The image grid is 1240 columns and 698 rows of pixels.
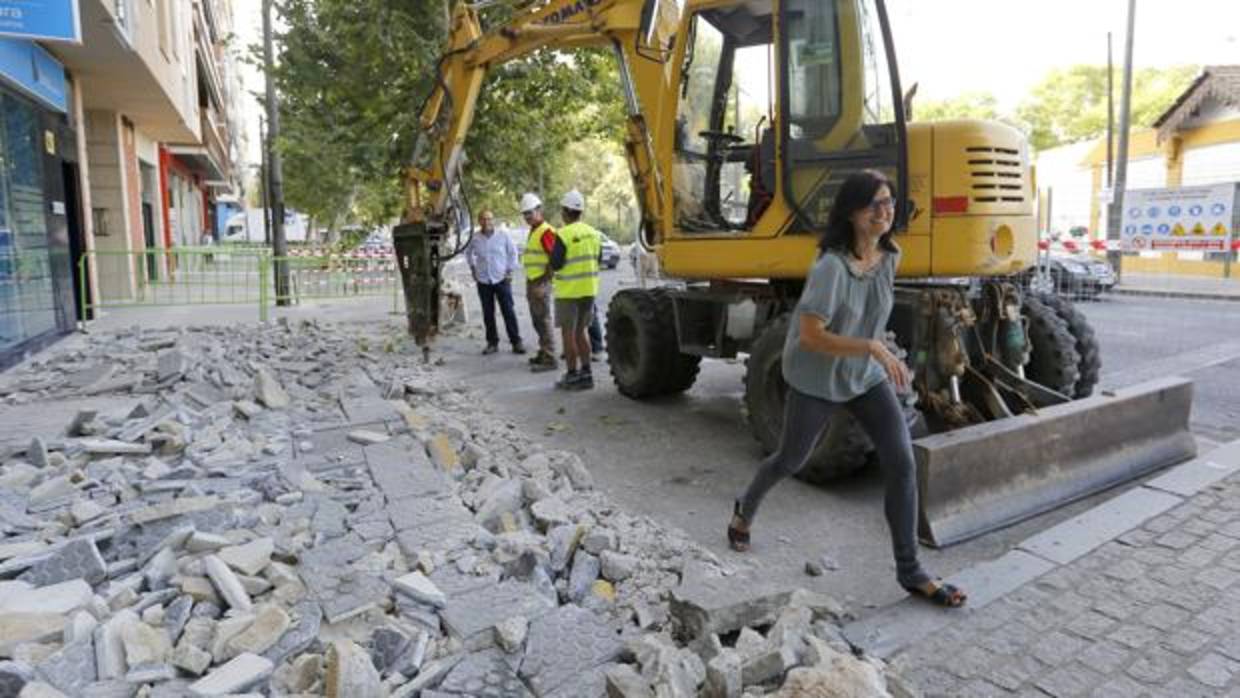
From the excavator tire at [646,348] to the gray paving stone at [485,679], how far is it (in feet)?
15.1

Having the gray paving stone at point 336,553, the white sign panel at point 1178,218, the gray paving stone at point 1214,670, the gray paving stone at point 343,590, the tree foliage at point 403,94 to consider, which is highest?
the tree foliage at point 403,94

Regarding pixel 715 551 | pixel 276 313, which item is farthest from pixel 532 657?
pixel 276 313

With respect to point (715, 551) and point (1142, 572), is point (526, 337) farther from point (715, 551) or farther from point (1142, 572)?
point (1142, 572)

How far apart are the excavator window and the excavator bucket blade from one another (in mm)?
2369

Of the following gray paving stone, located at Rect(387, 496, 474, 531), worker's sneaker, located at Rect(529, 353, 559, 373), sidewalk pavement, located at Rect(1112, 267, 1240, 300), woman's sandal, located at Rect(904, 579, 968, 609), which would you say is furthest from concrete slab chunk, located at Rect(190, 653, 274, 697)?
sidewalk pavement, located at Rect(1112, 267, 1240, 300)

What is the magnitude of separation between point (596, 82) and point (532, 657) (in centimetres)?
1226

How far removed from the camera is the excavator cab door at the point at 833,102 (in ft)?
17.2

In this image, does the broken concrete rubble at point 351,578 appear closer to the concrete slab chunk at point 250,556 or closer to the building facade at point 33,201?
the concrete slab chunk at point 250,556

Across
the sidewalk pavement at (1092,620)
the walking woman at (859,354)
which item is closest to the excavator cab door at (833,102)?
the walking woman at (859,354)

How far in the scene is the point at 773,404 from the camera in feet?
18.3

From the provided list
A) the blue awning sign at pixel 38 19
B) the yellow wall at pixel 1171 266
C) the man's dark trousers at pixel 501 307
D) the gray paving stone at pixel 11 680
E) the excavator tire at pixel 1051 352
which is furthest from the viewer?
the yellow wall at pixel 1171 266

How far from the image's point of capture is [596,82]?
14.0 m

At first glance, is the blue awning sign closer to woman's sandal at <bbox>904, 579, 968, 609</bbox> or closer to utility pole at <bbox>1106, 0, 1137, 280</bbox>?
woman's sandal at <bbox>904, 579, 968, 609</bbox>

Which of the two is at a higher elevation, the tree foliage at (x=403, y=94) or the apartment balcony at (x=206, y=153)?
the apartment balcony at (x=206, y=153)
